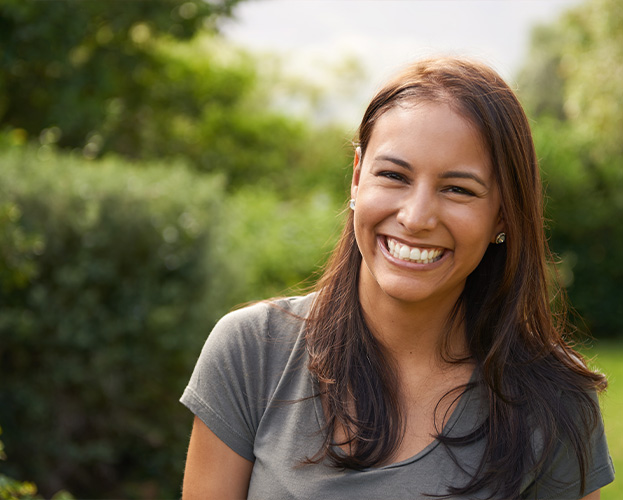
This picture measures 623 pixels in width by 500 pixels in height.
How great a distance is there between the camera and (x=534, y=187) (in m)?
2.01

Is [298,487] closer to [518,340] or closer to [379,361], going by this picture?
[379,361]

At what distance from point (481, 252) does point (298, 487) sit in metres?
0.79

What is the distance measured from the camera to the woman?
1.92 meters

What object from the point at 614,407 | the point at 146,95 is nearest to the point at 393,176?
the point at 614,407

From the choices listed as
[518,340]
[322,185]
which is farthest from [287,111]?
[518,340]

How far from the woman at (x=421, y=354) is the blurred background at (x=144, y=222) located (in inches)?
14.3

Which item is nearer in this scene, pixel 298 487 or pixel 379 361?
pixel 298 487

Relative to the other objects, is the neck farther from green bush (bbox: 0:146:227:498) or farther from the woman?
green bush (bbox: 0:146:227:498)

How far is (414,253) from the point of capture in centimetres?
193

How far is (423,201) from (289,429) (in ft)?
2.32

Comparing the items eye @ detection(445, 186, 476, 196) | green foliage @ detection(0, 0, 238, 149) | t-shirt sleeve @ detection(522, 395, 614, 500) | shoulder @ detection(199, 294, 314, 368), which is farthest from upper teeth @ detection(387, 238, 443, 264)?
green foliage @ detection(0, 0, 238, 149)

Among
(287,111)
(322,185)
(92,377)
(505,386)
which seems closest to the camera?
(505,386)

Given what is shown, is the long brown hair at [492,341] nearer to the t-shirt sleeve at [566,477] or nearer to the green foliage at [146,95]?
the t-shirt sleeve at [566,477]

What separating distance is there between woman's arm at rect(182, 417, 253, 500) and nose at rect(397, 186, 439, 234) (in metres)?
0.78
